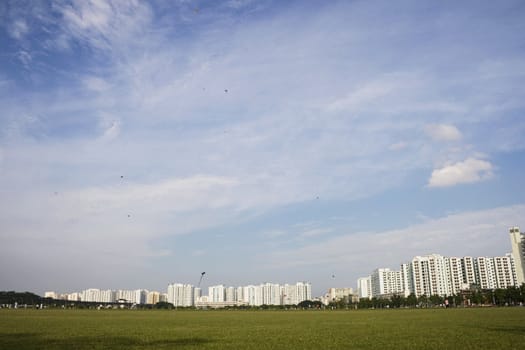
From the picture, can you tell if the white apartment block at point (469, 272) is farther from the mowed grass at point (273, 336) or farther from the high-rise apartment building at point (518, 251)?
the mowed grass at point (273, 336)

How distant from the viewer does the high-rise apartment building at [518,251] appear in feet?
556

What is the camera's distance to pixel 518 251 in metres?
174

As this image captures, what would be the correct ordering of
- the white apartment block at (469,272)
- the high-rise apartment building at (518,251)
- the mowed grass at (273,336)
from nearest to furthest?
the mowed grass at (273,336) → the high-rise apartment building at (518,251) → the white apartment block at (469,272)

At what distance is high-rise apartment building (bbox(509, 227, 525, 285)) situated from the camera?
16940 centimetres

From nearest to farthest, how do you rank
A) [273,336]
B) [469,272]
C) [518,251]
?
1. [273,336]
2. [518,251]
3. [469,272]

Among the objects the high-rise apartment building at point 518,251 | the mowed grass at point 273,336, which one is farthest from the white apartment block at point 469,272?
the mowed grass at point 273,336

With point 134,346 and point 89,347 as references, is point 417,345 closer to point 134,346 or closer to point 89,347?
point 134,346

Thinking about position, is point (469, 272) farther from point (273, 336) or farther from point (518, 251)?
point (273, 336)

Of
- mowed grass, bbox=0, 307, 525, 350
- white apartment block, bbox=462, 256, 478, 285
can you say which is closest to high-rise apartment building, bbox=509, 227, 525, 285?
white apartment block, bbox=462, 256, 478, 285

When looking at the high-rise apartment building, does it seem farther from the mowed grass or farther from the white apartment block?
the mowed grass

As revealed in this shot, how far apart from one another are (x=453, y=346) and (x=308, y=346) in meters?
5.06

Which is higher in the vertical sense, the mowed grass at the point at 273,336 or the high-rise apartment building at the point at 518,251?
the high-rise apartment building at the point at 518,251

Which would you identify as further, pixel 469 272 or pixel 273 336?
pixel 469 272

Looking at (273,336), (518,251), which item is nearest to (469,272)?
Answer: (518,251)
